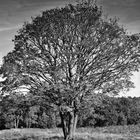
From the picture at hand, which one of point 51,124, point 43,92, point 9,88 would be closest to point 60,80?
point 43,92

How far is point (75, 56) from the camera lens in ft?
60.6

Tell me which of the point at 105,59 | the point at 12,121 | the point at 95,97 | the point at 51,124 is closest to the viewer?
the point at 95,97

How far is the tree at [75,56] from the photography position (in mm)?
17750

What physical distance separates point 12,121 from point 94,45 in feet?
269

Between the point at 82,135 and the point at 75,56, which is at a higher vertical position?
the point at 75,56

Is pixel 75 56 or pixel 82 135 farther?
pixel 82 135

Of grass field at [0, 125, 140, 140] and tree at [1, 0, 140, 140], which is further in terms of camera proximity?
grass field at [0, 125, 140, 140]

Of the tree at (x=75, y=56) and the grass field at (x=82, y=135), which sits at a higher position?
the tree at (x=75, y=56)

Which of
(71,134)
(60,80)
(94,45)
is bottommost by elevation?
(71,134)

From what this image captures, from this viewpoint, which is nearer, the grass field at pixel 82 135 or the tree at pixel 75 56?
the tree at pixel 75 56

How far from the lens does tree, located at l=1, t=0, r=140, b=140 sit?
1775cm

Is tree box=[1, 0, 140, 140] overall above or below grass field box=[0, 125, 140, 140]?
above

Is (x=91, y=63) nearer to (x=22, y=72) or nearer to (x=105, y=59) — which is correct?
(x=105, y=59)

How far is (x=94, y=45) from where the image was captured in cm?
1827
